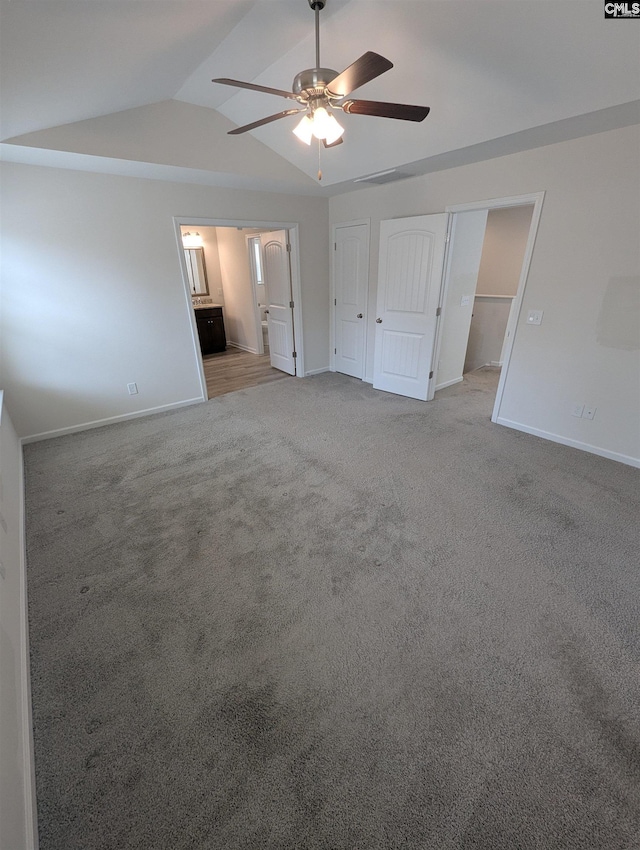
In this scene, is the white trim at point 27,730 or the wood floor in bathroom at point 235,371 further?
the wood floor in bathroom at point 235,371

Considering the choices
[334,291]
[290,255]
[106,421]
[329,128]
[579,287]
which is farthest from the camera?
[334,291]

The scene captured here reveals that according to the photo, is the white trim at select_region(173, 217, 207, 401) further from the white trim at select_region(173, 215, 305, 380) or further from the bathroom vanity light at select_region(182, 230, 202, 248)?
the bathroom vanity light at select_region(182, 230, 202, 248)

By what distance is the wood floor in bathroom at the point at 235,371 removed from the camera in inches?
201

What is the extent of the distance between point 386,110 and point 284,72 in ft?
4.56

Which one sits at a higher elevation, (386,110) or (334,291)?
(386,110)

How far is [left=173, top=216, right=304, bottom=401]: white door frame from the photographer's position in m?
3.84

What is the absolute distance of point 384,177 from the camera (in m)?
3.70

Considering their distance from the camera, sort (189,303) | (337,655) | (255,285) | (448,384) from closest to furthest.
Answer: (337,655) → (189,303) → (448,384) → (255,285)

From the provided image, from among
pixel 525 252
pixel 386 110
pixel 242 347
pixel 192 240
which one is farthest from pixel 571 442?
pixel 192 240

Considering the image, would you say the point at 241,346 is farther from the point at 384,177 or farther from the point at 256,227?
the point at 384,177

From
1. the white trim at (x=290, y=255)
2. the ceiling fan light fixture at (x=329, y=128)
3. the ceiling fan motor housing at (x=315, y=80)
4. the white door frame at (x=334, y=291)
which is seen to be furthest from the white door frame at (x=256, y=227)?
the ceiling fan motor housing at (x=315, y=80)

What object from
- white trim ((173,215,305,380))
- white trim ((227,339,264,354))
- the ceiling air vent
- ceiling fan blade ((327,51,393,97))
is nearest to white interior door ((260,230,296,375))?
white trim ((173,215,305,380))

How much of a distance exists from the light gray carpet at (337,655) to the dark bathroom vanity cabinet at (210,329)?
13.6 ft

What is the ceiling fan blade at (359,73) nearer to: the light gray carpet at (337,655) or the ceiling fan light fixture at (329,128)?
the ceiling fan light fixture at (329,128)
